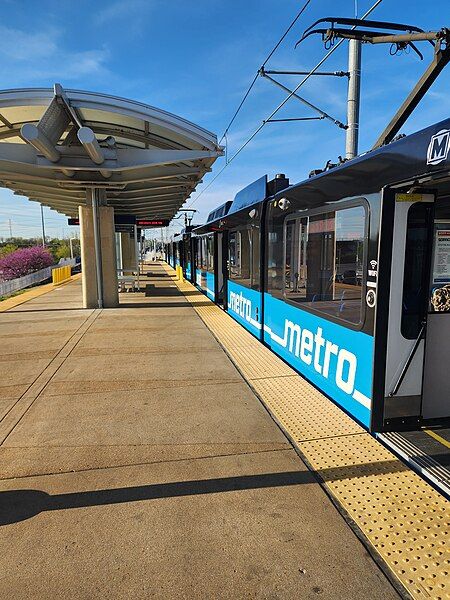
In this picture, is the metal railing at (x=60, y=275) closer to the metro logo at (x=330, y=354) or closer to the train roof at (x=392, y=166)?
the metro logo at (x=330, y=354)

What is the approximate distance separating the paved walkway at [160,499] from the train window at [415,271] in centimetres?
147

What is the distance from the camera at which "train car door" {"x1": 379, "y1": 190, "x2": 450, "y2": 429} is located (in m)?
3.12

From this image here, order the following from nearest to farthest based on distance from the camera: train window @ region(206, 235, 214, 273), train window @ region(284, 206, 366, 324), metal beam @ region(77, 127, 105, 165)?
train window @ region(284, 206, 366, 324), metal beam @ region(77, 127, 105, 165), train window @ region(206, 235, 214, 273)

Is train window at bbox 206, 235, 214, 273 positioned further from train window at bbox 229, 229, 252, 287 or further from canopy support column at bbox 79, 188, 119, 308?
canopy support column at bbox 79, 188, 119, 308

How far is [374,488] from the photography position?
265cm

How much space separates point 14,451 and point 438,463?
340cm

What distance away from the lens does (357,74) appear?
7406mm

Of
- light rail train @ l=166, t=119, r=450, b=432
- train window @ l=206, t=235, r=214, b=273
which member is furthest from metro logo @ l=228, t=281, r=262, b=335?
train window @ l=206, t=235, r=214, b=273

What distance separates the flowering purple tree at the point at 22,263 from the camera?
2488 centimetres

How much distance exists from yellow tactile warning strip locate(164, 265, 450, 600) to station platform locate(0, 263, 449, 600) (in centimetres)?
1

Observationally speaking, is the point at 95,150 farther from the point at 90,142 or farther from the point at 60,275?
the point at 60,275

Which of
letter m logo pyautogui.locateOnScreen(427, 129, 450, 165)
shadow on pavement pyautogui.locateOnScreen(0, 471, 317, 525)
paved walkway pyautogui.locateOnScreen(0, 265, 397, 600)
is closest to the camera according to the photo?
paved walkway pyautogui.locateOnScreen(0, 265, 397, 600)

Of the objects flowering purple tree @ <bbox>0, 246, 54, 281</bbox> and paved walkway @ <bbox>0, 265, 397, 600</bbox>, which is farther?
flowering purple tree @ <bbox>0, 246, 54, 281</bbox>

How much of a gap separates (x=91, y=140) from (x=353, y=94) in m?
5.22
